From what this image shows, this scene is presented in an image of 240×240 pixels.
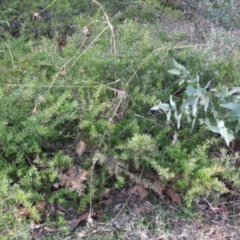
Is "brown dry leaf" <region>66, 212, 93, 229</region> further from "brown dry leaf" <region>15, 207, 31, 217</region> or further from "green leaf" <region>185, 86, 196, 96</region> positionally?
"green leaf" <region>185, 86, 196, 96</region>

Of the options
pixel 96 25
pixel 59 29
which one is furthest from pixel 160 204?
pixel 59 29

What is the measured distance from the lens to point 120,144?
2.47m

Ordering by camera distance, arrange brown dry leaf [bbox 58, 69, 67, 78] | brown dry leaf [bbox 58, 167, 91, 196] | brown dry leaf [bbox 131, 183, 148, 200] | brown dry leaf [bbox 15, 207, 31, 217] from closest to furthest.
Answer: brown dry leaf [bbox 15, 207, 31, 217]
brown dry leaf [bbox 58, 167, 91, 196]
brown dry leaf [bbox 131, 183, 148, 200]
brown dry leaf [bbox 58, 69, 67, 78]

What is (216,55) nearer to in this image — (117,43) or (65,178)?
(117,43)

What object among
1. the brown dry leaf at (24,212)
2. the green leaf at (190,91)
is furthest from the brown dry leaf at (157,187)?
the brown dry leaf at (24,212)

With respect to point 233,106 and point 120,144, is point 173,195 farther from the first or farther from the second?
point 233,106

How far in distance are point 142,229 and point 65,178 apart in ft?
1.41

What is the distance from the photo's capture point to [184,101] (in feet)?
8.41

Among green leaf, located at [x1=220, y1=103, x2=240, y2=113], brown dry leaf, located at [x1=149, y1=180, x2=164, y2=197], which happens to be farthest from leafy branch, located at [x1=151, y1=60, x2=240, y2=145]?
brown dry leaf, located at [x1=149, y1=180, x2=164, y2=197]

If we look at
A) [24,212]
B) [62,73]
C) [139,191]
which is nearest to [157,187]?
[139,191]

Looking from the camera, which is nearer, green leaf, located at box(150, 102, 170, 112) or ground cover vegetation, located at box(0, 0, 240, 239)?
ground cover vegetation, located at box(0, 0, 240, 239)

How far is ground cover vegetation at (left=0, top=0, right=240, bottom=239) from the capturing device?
7.66 feet

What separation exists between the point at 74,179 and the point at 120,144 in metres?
0.29

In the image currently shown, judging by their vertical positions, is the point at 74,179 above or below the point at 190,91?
below
